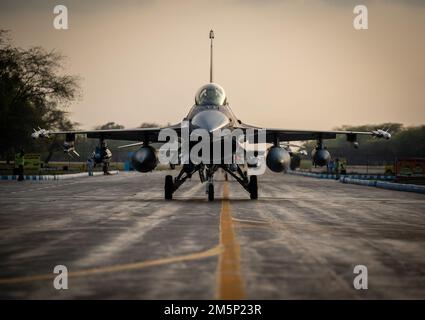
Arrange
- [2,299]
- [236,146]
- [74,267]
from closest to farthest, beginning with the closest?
[2,299] < [74,267] < [236,146]

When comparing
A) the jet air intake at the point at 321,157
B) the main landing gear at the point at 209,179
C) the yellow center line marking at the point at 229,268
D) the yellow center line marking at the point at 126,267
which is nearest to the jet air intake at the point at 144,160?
the main landing gear at the point at 209,179

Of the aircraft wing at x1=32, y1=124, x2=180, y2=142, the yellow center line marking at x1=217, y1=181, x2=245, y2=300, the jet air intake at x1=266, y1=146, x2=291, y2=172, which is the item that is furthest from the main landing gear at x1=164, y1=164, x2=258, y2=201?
the yellow center line marking at x1=217, y1=181, x2=245, y2=300

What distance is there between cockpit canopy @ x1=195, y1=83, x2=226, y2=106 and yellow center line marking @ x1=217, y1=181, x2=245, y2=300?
33.7 feet

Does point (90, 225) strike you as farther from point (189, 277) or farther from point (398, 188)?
point (398, 188)

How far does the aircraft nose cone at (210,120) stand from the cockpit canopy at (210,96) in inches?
40.6

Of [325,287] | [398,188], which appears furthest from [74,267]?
[398,188]

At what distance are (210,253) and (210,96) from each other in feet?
45.7

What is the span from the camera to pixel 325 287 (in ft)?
22.6

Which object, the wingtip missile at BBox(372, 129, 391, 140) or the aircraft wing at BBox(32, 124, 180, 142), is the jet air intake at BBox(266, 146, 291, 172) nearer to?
the aircraft wing at BBox(32, 124, 180, 142)

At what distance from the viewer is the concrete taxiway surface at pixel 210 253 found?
6.75m

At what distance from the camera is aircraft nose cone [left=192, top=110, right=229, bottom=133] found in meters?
20.2

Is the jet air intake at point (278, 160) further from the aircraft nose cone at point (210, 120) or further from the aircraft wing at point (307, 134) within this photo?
the aircraft nose cone at point (210, 120)
